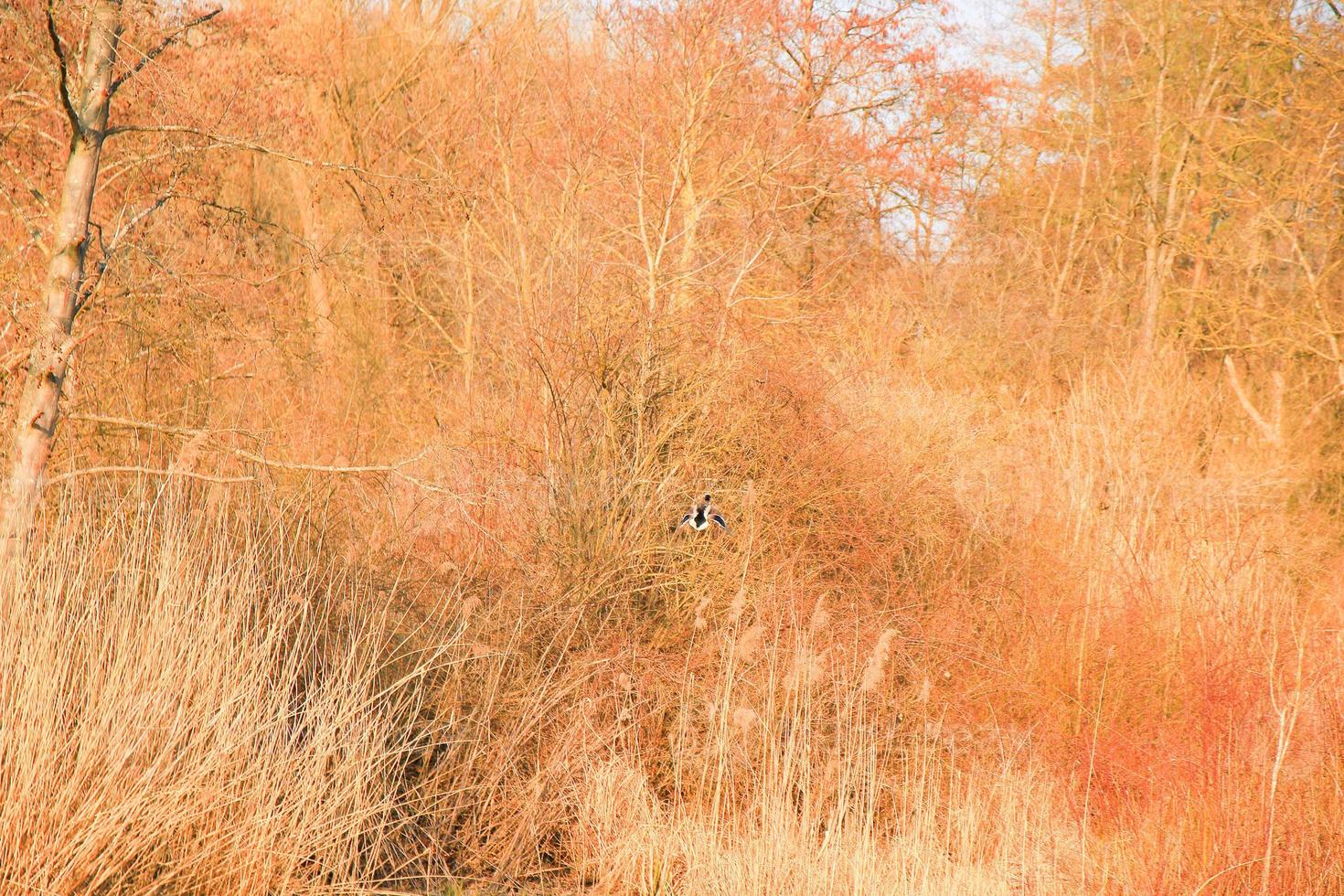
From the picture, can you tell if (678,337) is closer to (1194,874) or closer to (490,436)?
(490,436)

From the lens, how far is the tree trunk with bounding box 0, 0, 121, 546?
194 inches

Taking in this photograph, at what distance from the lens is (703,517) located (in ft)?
23.2

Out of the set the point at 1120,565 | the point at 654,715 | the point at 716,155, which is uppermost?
the point at 716,155

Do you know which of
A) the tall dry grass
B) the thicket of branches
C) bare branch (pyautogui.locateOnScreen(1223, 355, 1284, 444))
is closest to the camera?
the tall dry grass

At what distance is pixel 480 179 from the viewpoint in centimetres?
1228

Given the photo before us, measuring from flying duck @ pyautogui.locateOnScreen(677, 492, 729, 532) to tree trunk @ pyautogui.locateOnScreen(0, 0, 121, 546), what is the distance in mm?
3104

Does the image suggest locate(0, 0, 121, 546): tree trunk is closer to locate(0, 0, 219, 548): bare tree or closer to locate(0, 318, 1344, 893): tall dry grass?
locate(0, 0, 219, 548): bare tree

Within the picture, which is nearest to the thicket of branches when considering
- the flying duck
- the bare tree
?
the bare tree

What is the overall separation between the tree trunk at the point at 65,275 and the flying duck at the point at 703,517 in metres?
3.10

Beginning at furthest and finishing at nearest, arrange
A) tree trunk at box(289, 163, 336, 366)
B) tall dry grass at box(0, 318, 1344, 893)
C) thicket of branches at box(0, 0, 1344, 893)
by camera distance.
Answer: tree trunk at box(289, 163, 336, 366) → thicket of branches at box(0, 0, 1344, 893) → tall dry grass at box(0, 318, 1344, 893)

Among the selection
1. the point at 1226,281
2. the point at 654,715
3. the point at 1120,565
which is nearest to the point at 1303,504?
the point at 1226,281

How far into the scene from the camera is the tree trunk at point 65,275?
4.94 metres

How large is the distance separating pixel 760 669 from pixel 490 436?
7.60ft

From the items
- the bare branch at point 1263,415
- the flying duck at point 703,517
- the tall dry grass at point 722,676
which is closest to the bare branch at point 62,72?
the tall dry grass at point 722,676
